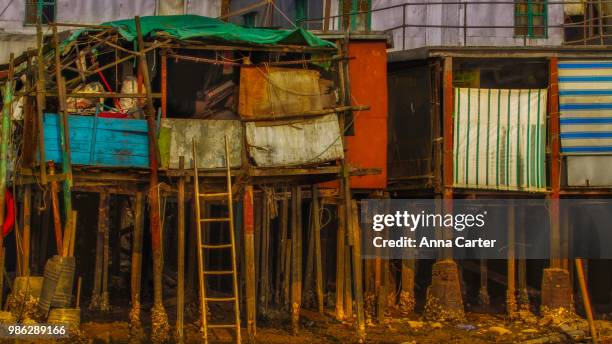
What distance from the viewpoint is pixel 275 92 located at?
2289 cm

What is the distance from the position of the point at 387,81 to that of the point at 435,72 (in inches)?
58.7

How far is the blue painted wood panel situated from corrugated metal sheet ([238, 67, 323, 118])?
2.05 meters

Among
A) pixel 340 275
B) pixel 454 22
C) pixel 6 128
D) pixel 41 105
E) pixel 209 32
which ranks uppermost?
pixel 454 22

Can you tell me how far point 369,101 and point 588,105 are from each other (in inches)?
195

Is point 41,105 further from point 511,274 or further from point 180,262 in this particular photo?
point 511,274

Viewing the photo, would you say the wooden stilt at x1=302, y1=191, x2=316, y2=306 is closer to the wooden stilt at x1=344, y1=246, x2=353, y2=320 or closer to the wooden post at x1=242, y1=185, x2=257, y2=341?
the wooden stilt at x1=344, y1=246, x2=353, y2=320

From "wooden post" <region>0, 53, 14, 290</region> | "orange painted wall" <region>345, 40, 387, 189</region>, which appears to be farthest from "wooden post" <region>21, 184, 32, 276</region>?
"orange painted wall" <region>345, 40, 387, 189</region>

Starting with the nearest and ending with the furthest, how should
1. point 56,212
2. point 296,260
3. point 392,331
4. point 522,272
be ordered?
1. point 56,212
2. point 296,260
3. point 392,331
4. point 522,272

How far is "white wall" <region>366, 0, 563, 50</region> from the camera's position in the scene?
29172mm

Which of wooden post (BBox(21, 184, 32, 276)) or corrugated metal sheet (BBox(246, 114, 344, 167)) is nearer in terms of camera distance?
wooden post (BBox(21, 184, 32, 276))

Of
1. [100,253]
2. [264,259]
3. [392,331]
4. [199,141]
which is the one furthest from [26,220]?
[392,331]

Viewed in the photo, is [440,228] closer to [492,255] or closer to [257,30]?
[492,255]

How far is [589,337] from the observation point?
23.9m

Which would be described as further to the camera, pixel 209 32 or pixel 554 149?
pixel 554 149
